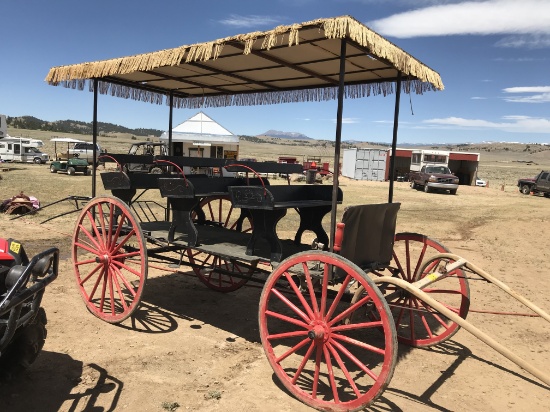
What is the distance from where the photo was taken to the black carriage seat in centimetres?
390

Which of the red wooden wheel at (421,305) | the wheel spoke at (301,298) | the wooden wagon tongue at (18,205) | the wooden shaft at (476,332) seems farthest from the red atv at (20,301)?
the wooden wagon tongue at (18,205)

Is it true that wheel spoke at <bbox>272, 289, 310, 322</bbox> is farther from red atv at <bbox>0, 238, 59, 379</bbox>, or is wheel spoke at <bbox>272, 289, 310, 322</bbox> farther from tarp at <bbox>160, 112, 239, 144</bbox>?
tarp at <bbox>160, 112, 239, 144</bbox>

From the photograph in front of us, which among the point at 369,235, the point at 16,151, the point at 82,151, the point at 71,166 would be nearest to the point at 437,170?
the point at 71,166

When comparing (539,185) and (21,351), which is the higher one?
(539,185)

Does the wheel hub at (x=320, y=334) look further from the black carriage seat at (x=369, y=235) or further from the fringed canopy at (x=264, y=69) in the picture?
the fringed canopy at (x=264, y=69)

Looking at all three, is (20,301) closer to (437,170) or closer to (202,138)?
(202,138)

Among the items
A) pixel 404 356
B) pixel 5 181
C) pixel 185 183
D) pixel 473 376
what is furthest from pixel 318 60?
pixel 5 181

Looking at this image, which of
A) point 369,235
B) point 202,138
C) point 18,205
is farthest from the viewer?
point 202,138

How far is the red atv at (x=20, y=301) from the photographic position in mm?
2721

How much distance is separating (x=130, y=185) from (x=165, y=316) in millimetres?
1623

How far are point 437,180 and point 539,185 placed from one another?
6.15 metres

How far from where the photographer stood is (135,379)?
3750 millimetres

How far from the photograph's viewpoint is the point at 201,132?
26281mm

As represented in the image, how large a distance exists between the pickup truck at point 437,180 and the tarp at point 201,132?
1164 centimetres
